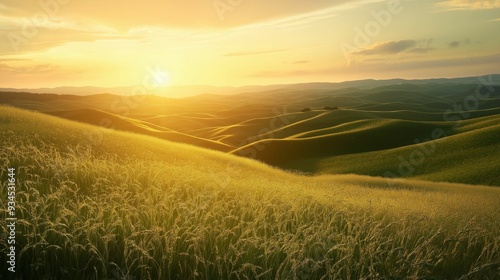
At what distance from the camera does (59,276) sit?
407cm

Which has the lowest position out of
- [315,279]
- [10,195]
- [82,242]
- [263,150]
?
[263,150]

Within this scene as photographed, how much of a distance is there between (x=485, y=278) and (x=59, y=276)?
17.6 ft

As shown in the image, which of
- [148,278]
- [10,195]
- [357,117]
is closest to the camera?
[148,278]

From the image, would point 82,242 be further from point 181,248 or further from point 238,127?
point 238,127

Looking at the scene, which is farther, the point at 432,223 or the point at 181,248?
the point at 432,223

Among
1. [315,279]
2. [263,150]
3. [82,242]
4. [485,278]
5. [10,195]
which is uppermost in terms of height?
[10,195]

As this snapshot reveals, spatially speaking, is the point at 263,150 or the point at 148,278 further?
the point at 263,150

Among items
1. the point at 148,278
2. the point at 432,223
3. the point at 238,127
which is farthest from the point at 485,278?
the point at 238,127

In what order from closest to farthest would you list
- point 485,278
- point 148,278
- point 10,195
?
point 148,278, point 485,278, point 10,195

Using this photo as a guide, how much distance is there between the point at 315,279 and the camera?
417cm

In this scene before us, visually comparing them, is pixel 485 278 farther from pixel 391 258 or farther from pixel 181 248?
pixel 181 248

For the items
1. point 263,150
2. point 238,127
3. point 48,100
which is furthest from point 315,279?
point 48,100

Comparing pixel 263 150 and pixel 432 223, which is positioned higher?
pixel 432 223

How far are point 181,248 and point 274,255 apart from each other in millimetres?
1171
